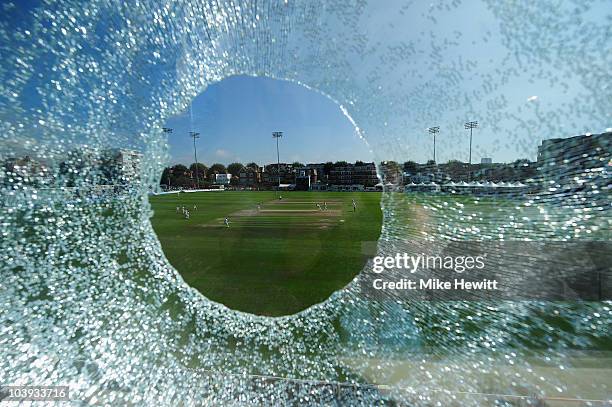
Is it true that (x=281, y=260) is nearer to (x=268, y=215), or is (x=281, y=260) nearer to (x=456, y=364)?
(x=268, y=215)

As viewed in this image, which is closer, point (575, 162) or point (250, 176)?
point (575, 162)

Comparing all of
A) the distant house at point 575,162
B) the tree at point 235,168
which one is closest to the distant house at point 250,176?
the tree at point 235,168

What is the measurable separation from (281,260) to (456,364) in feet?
6.49

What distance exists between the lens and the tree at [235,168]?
1.57 m

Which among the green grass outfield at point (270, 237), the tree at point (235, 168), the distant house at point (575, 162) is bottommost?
the green grass outfield at point (270, 237)

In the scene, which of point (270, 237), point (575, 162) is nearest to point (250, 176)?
point (270, 237)

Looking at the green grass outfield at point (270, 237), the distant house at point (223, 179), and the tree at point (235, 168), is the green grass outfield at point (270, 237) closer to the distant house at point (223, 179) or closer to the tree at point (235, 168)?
the distant house at point (223, 179)

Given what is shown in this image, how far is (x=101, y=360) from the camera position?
684 mm

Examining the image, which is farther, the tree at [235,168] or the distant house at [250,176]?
the distant house at [250,176]

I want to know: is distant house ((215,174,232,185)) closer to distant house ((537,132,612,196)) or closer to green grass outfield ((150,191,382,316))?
green grass outfield ((150,191,382,316))

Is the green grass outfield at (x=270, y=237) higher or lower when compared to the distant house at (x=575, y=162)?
lower

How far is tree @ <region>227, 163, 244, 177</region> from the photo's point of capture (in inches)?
61.8

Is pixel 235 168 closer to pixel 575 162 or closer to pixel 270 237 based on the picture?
pixel 270 237

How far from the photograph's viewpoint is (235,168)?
5.38 ft
